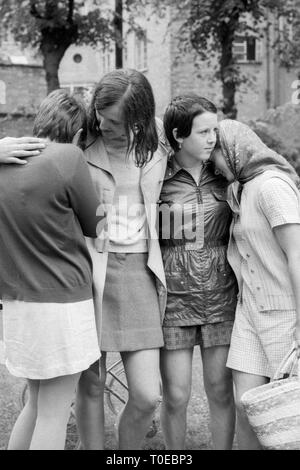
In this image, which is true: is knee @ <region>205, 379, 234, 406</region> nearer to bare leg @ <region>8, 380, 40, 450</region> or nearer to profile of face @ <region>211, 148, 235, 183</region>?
bare leg @ <region>8, 380, 40, 450</region>

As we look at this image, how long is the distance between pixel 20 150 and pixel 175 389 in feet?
4.65

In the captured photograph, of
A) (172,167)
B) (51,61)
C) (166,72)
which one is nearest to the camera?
(172,167)

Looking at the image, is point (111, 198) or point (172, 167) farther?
point (172, 167)

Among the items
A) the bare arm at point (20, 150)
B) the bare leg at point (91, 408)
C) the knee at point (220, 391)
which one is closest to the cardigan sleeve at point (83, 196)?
the bare arm at point (20, 150)

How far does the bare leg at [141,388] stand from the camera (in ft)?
11.4

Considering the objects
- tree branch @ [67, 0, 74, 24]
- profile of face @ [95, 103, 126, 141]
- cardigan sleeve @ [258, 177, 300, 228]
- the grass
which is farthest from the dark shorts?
tree branch @ [67, 0, 74, 24]

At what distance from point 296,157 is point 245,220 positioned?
7011 mm

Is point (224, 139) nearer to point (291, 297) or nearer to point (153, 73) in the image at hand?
point (291, 297)

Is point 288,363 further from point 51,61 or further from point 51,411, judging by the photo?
point 51,61

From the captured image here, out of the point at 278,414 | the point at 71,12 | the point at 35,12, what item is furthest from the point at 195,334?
the point at 71,12

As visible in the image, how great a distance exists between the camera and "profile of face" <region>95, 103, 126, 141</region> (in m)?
3.37

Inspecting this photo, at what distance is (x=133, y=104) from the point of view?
3352 millimetres

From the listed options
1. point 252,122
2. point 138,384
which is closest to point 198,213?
point 138,384

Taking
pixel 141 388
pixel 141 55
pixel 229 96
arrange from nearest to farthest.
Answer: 1. pixel 141 388
2. pixel 229 96
3. pixel 141 55
